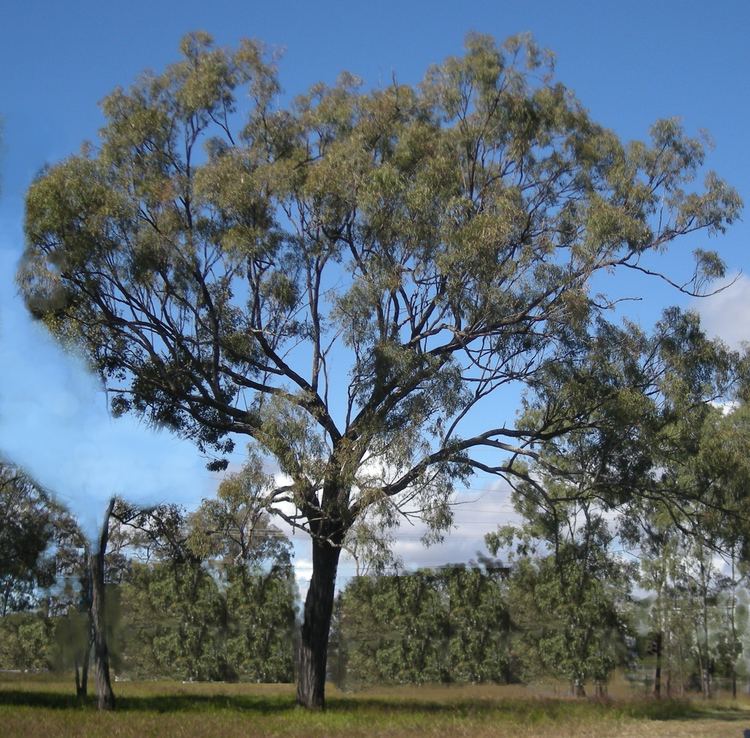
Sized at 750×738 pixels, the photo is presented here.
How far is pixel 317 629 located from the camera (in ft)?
66.5

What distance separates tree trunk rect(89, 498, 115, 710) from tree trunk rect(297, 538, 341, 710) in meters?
3.74

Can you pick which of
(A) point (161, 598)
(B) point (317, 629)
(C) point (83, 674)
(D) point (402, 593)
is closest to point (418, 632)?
(D) point (402, 593)

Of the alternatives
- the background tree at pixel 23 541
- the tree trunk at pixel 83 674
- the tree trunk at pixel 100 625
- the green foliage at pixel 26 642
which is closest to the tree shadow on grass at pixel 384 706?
the tree trunk at pixel 83 674

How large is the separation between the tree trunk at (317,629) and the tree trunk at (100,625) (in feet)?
12.3

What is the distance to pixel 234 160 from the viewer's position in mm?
19859

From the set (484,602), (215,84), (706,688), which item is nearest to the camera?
(215,84)

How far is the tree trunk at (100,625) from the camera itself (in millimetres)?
19188

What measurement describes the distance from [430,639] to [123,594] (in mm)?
7074

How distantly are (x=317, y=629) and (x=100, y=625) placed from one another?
423 centimetres

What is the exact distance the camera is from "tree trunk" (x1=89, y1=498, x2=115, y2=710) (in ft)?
63.0

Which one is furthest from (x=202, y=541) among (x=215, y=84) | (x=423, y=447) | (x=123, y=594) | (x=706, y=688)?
(x=706, y=688)

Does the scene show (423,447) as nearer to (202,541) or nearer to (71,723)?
(202,541)

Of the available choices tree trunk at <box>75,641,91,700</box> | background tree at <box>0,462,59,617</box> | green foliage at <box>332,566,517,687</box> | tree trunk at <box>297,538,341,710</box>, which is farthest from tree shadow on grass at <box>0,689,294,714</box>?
green foliage at <box>332,566,517,687</box>

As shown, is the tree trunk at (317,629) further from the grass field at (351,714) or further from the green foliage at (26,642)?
the green foliage at (26,642)
